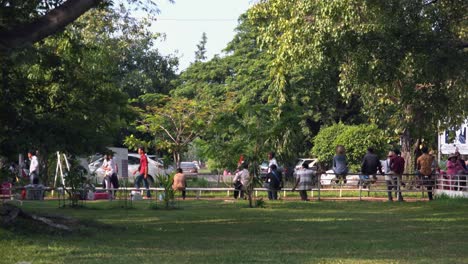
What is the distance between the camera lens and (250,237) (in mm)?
16156

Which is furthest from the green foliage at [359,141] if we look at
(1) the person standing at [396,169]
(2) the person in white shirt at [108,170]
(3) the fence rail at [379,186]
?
(2) the person in white shirt at [108,170]

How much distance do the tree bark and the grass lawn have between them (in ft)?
10.6

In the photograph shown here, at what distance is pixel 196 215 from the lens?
2183cm

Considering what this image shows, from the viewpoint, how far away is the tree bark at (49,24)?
14.8 metres

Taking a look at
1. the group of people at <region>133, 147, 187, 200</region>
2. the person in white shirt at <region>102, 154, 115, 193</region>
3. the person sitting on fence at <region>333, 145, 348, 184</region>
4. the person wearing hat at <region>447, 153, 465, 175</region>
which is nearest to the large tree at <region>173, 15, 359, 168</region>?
the group of people at <region>133, 147, 187, 200</region>

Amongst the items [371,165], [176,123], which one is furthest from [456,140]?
[176,123]

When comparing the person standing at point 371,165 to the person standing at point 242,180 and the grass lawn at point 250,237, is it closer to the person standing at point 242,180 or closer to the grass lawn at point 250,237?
the person standing at point 242,180

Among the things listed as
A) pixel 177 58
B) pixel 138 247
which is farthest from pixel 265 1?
pixel 177 58

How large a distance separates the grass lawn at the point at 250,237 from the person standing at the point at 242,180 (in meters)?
2.31

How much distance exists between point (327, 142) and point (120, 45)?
13.0 m

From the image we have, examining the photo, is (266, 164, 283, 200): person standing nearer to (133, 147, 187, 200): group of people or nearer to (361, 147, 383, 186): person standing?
(133, 147, 187, 200): group of people

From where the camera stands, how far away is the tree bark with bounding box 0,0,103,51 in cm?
1477

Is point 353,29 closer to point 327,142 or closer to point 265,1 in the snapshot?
point 265,1

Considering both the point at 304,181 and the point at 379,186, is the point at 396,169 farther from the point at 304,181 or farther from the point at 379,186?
the point at 304,181
